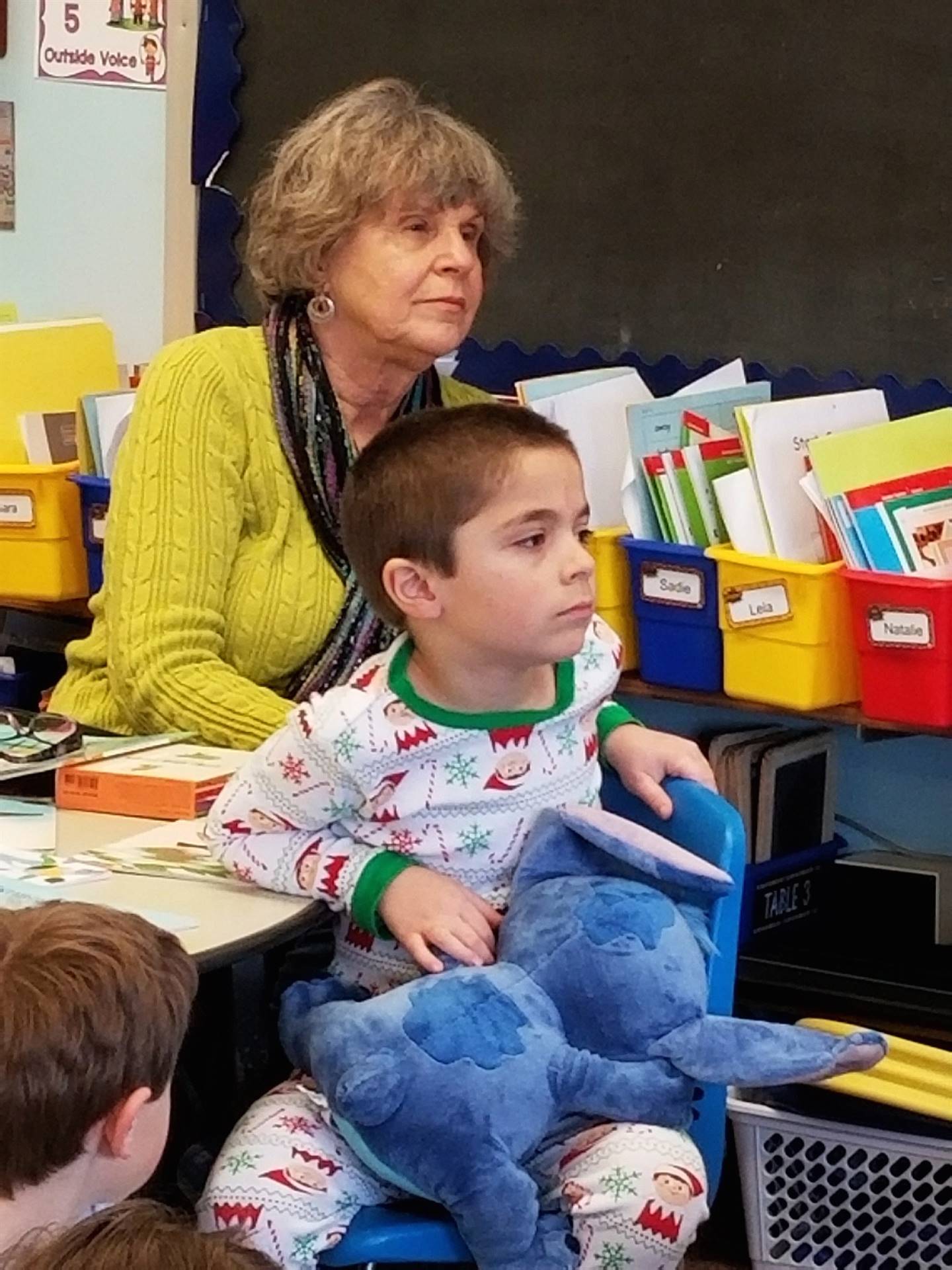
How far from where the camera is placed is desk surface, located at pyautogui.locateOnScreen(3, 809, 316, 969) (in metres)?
1.54

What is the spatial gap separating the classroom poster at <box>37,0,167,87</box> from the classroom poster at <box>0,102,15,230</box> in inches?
3.7

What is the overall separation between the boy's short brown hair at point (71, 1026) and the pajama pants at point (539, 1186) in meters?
0.27

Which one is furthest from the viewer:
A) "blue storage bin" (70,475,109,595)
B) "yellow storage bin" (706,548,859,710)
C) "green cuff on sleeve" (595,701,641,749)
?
"blue storage bin" (70,475,109,595)

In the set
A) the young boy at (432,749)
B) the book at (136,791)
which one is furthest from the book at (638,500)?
the book at (136,791)

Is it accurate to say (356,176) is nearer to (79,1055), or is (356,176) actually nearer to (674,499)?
(674,499)

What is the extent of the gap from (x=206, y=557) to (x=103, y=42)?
1430 mm

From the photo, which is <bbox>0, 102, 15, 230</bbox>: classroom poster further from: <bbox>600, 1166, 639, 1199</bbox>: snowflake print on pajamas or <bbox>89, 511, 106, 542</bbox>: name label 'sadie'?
<bbox>600, 1166, 639, 1199</bbox>: snowflake print on pajamas

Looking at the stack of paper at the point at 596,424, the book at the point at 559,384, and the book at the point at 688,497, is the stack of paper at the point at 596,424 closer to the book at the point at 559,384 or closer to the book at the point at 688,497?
the book at the point at 559,384

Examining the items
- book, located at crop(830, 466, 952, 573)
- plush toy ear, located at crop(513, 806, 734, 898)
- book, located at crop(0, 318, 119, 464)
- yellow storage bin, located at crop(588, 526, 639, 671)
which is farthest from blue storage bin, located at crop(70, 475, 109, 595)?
plush toy ear, located at crop(513, 806, 734, 898)

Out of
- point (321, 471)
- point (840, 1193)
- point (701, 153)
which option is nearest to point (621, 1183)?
point (840, 1193)

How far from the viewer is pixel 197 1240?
3.39 feet

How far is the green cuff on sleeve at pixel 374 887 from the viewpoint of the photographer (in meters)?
1.68

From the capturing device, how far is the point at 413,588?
1744 millimetres

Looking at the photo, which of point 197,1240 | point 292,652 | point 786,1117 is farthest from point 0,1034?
point 786,1117
